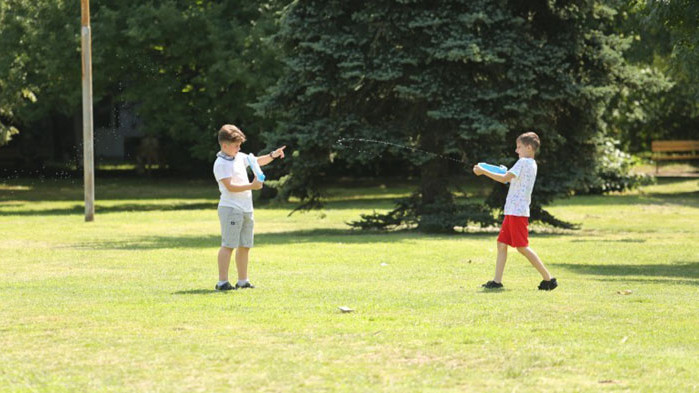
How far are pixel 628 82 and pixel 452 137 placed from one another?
4.05m

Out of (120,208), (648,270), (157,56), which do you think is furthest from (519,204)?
(157,56)

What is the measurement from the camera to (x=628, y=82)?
925 inches

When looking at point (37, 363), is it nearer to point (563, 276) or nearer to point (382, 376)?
point (382, 376)

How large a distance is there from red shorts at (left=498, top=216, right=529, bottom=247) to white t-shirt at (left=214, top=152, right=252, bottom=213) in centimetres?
262

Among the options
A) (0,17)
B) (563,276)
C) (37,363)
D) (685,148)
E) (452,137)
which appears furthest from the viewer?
(685,148)

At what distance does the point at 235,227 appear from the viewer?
11797 millimetres

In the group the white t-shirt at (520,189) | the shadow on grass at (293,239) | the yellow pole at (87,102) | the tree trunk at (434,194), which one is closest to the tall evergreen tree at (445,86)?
the tree trunk at (434,194)

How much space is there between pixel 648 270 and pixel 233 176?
6166mm

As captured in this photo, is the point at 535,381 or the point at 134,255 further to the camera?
the point at 134,255

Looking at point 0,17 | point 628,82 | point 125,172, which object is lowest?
point 125,172

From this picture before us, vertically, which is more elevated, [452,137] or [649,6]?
[649,6]

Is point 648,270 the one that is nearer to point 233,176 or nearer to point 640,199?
point 233,176

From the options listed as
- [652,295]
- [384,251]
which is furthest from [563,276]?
[384,251]

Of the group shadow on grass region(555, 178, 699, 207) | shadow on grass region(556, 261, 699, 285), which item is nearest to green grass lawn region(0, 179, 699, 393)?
shadow on grass region(556, 261, 699, 285)
